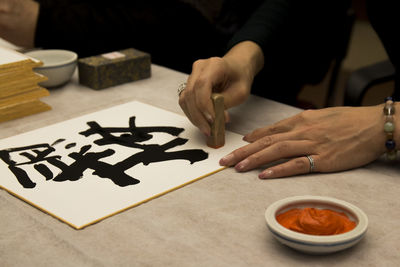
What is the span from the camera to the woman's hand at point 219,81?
0.96 meters

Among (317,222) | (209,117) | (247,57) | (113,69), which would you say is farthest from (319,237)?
(113,69)

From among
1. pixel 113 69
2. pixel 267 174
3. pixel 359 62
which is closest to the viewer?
pixel 267 174

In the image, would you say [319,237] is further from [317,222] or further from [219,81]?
[219,81]

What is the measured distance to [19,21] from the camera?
4.86 ft

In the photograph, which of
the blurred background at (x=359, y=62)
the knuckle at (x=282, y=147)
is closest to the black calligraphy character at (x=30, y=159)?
the knuckle at (x=282, y=147)

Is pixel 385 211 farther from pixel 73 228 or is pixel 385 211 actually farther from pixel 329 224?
pixel 73 228

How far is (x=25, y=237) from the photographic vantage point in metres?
0.68

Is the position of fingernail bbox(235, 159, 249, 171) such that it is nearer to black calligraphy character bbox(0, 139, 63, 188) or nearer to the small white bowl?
the small white bowl

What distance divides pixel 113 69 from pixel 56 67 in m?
0.14

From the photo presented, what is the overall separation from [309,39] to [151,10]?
1.81 ft

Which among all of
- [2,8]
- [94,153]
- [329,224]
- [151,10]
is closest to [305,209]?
[329,224]

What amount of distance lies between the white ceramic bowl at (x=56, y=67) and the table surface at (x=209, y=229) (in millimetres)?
509

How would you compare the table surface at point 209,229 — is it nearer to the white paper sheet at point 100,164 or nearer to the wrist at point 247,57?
the white paper sheet at point 100,164

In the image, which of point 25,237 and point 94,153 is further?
point 94,153
